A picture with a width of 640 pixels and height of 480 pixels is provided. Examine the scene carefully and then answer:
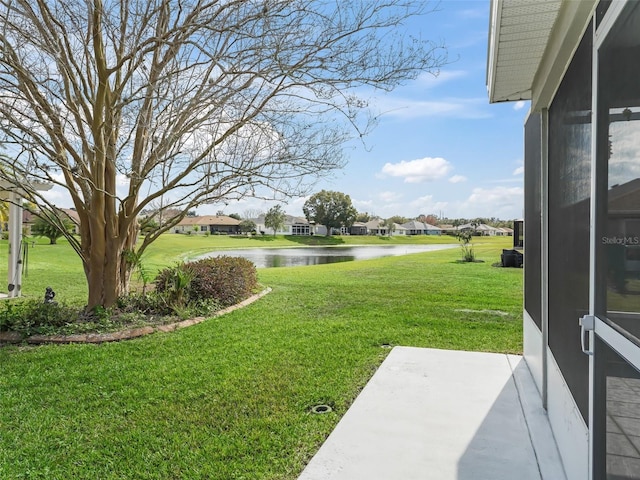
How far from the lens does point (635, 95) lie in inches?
49.9

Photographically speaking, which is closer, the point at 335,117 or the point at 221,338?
the point at 221,338

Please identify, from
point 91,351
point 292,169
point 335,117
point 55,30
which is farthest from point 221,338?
point 55,30

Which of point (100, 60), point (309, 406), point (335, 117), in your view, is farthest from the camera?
point (335, 117)

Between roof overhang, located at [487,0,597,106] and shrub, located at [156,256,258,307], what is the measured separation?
17.3ft

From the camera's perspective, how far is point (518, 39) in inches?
108

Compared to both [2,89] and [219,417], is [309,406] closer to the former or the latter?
[219,417]

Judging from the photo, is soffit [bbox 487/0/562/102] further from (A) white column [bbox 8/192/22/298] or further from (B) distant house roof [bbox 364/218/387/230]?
(B) distant house roof [bbox 364/218/387/230]

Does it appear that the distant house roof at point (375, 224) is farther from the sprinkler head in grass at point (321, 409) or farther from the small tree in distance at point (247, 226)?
the sprinkler head in grass at point (321, 409)

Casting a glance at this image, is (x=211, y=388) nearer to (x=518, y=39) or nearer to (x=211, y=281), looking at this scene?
(x=518, y=39)

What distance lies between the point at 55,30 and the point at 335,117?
3.77 metres

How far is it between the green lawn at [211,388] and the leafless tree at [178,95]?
211cm

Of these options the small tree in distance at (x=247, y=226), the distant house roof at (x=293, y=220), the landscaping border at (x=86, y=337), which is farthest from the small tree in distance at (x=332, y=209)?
the landscaping border at (x=86, y=337)

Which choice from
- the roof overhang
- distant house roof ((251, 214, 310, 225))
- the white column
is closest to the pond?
the white column

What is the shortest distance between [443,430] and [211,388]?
189 cm
